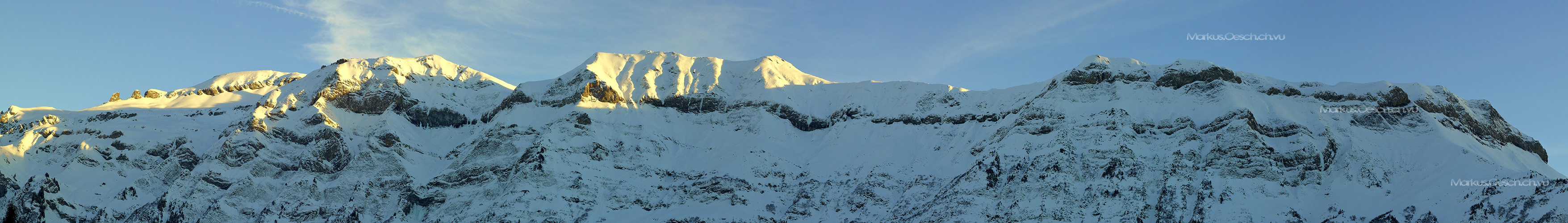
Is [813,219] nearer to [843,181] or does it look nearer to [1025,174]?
[843,181]

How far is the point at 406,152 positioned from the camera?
617ft

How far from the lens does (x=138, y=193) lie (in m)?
173

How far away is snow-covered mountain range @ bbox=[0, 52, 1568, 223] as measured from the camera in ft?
503

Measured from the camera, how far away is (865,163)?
602 feet

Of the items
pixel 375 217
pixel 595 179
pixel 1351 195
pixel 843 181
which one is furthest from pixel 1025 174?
pixel 375 217

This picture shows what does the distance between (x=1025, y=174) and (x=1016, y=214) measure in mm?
10300

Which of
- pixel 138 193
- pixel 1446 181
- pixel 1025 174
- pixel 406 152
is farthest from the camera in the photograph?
pixel 406 152

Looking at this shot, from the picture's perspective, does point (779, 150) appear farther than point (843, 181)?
Yes

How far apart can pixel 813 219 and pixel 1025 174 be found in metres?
31.1

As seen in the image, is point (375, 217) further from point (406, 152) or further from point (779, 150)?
point (779, 150)

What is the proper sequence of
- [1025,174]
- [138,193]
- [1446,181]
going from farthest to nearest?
[138,193] < [1025,174] < [1446,181]

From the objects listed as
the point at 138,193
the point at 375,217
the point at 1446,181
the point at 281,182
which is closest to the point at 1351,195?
the point at 1446,181

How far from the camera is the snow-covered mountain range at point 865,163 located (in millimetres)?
153250

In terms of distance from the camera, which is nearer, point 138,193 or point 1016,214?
point 1016,214
